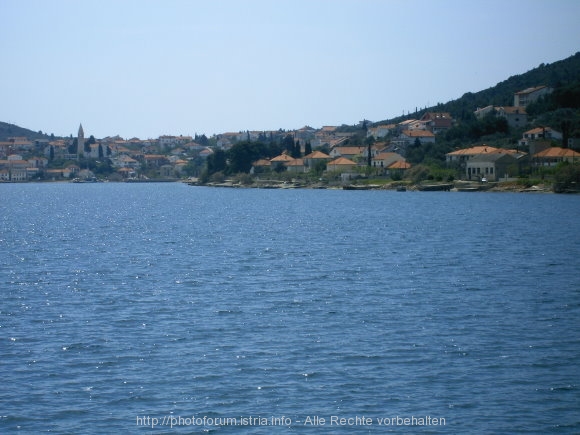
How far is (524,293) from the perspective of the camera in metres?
26.8

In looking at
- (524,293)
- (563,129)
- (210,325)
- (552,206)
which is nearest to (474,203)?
(552,206)

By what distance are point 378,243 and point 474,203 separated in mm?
36743

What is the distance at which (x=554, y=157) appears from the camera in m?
99.9

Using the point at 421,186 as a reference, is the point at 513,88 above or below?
above

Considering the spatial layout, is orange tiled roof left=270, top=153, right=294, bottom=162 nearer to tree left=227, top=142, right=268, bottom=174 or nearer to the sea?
tree left=227, top=142, right=268, bottom=174

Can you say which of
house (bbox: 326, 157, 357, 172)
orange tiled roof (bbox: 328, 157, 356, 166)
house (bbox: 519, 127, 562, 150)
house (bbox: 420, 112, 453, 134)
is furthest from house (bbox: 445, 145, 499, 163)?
house (bbox: 420, 112, 453, 134)

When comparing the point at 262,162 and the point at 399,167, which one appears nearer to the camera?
the point at 399,167

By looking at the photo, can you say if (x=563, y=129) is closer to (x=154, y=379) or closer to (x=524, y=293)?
(x=524, y=293)

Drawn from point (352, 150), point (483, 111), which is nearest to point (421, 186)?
point (352, 150)

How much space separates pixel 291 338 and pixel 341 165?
109 m

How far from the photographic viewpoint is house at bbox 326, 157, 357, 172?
12669 cm

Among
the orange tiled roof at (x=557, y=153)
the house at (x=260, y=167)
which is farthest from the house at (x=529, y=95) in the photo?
the orange tiled roof at (x=557, y=153)

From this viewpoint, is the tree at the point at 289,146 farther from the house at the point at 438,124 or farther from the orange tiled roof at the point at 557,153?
the orange tiled roof at the point at 557,153

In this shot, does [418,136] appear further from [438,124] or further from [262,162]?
[262,162]
